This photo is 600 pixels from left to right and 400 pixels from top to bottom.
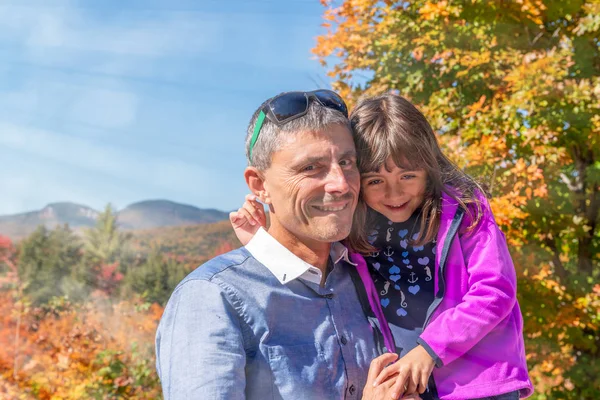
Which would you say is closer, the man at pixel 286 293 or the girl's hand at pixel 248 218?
the man at pixel 286 293

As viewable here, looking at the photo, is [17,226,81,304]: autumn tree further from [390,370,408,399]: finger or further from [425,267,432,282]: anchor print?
[390,370,408,399]: finger

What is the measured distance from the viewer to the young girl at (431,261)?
5.02 ft

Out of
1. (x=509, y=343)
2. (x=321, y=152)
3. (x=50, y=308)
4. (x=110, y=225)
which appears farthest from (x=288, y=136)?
(x=110, y=225)

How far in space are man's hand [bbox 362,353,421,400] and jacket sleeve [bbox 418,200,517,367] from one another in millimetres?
143

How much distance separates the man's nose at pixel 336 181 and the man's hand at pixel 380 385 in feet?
1.40

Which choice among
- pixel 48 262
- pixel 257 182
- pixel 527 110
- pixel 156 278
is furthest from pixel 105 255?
pixel 257 182

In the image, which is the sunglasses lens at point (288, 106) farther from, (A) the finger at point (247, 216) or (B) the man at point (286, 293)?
(A) the finger at point (247, 216)

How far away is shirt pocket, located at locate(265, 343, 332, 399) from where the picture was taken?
1316 millimetres

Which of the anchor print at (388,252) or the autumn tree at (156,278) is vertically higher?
the anchor print at (388,252)

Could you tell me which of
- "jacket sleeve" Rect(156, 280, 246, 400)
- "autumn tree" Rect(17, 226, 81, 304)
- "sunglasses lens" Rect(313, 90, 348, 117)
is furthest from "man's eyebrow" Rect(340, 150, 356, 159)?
"autumn tree" Rect(17, 226, 81, 304)

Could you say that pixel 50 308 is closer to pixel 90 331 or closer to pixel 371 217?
pixel 90 331

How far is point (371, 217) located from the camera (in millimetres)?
1853

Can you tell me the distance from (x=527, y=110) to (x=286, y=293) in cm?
326

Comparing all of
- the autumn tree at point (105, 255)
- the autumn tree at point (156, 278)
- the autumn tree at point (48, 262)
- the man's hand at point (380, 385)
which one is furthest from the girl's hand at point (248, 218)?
the autumn tree at point (105, 255)
